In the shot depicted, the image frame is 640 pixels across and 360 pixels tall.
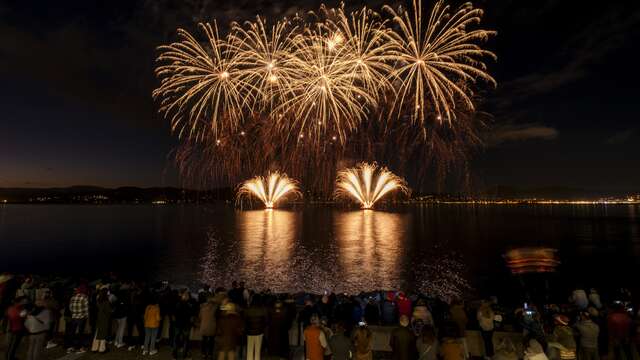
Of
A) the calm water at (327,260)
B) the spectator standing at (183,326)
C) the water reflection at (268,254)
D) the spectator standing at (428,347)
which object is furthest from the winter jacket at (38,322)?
the water reflection at (268,254)

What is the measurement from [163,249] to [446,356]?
65.3 meters

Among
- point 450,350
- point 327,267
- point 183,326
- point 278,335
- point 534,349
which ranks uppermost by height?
point 534,349

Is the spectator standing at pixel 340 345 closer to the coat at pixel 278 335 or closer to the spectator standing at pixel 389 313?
the coat at pixel 278 335

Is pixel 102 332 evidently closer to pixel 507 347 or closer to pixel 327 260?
pixel 507 347

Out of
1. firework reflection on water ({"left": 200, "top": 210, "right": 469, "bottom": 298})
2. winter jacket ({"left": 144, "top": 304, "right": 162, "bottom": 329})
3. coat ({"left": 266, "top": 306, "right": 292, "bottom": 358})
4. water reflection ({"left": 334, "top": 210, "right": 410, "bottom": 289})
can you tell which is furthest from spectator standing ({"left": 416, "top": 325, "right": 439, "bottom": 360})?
water reflection ({"left": 334, "top": 210, "right": 410, "bottom": 289})

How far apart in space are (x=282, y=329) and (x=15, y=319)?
22.8 ft

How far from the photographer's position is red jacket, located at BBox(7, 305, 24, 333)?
399 inches

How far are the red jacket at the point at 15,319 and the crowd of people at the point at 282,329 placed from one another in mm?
22

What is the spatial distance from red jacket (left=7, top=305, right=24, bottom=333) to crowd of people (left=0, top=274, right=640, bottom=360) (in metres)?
0.02

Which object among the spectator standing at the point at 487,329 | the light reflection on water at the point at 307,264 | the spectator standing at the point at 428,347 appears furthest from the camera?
the light reflection on water at the point at 307,264

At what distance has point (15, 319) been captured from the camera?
1014cm

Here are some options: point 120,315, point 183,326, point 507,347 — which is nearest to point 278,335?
point 183,326

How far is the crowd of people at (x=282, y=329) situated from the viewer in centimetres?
869

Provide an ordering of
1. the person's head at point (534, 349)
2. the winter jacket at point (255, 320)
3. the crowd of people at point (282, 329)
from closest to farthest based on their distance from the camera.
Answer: the person's head at point (534, 349), the crowd of people at point (282, 329), the winter jacket at point (255, 320)
